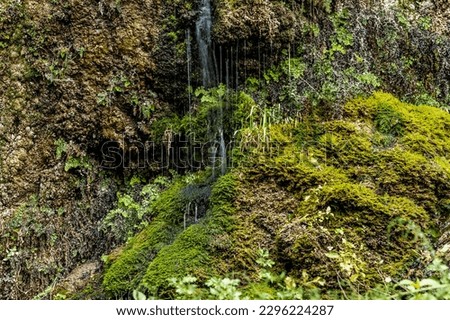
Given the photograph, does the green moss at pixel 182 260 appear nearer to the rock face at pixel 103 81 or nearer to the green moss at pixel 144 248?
the green moss at pixel 144 248

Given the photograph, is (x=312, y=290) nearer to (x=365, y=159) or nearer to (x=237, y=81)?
(x=365, y=159)

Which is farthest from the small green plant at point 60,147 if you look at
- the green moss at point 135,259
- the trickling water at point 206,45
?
the trickling water at point 206,45

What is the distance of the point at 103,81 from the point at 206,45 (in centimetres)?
156

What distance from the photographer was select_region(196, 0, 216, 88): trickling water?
21.8 ft

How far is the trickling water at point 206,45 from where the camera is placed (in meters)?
6.64

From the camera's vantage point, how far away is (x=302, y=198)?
15.3ft

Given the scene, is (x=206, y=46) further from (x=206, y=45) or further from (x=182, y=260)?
(x=182, y=260)

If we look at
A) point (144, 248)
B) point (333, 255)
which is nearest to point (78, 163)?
point (144, 248)

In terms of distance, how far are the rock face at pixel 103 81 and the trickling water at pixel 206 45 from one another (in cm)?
12

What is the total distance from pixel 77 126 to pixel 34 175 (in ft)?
2.93

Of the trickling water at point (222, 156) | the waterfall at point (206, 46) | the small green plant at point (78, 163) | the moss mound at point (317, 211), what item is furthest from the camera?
the waterfall at point (206, 46)

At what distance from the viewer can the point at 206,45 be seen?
6.63m

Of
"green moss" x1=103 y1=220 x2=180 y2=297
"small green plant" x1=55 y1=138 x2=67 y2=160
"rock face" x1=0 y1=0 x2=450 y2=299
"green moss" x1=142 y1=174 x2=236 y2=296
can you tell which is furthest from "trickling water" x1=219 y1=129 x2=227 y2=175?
"small green plant" x1=55 y1=138 x2=67 y2=160

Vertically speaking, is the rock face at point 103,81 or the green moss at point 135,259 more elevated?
the rock face at point 103,81
